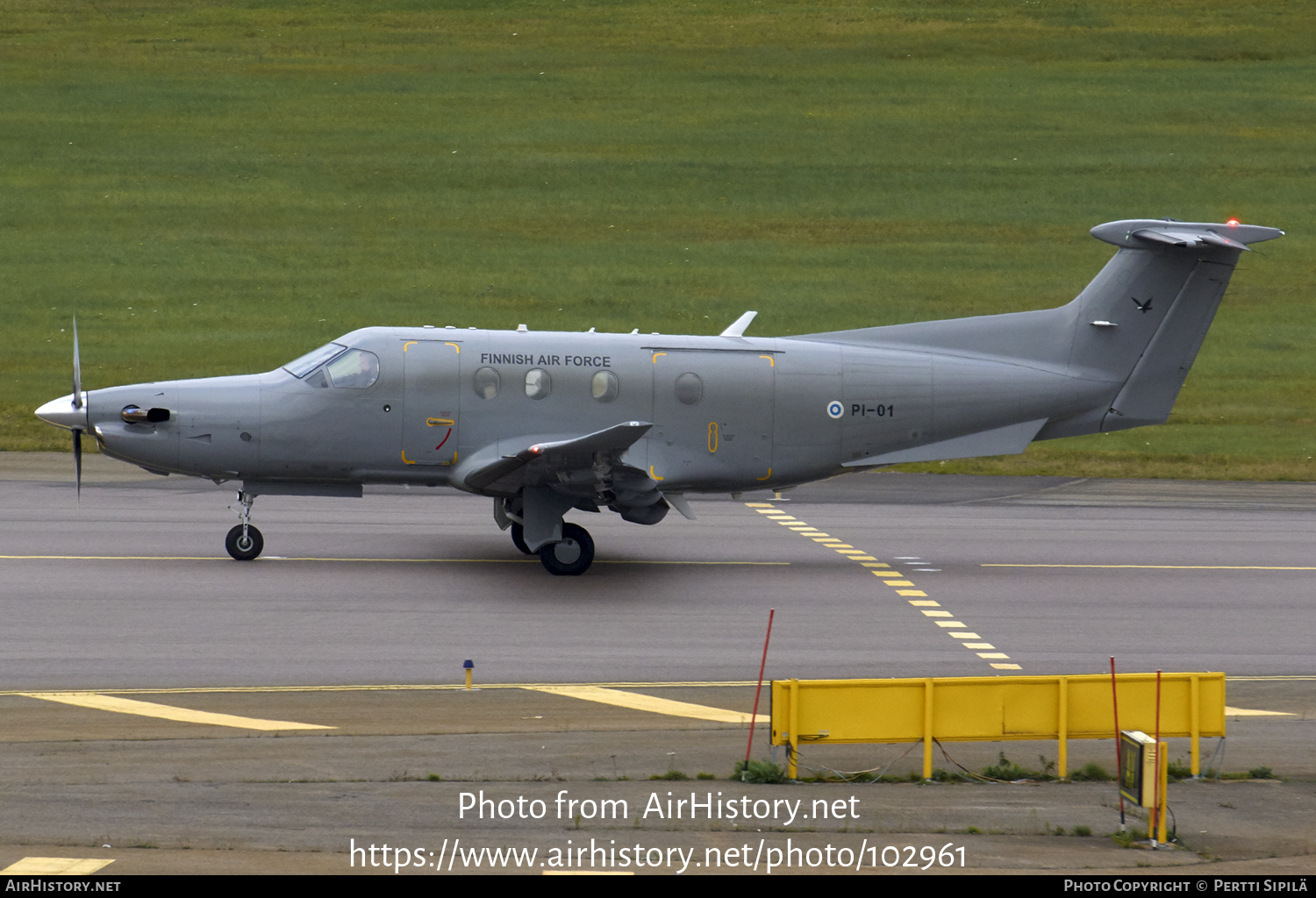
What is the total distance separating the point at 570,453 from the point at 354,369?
12.4 ft

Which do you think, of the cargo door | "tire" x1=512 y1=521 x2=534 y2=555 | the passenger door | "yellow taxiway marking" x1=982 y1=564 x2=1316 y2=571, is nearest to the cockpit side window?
the passenger door

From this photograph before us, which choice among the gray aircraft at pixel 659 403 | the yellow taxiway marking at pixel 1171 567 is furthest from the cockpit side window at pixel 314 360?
the yellow taxiway marking at pixel 1171 567

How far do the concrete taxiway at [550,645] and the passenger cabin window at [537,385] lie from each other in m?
2.55

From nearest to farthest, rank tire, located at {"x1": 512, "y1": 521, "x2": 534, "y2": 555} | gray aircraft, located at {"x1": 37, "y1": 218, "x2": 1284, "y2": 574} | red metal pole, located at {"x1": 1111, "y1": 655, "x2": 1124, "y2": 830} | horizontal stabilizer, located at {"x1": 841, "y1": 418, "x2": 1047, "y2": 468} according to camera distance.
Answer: red metal pole, located at {"x1": 1111, "y1": 655, "x2": 1124, "y2": 830} → gray aircraft, located at {"x1": 37, "y1": 218, "x2": 1284, "y2": 574} → tire, located at {"x1": 512, "y1": 521, "x2": 534, "y2": 555} → horizontal stabilizer, located at {"x1": 841, "y1": 418, "x2": 1047, "y2": 468}

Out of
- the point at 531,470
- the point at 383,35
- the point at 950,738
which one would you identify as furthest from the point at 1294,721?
the point at 383,35

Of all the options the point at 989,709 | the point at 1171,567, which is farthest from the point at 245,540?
the point at 1171,567

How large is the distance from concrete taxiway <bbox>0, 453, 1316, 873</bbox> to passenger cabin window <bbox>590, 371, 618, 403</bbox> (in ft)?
8.28

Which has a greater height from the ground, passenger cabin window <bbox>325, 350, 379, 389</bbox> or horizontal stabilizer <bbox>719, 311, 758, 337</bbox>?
horizontal stabilizer <bbox>719, 311, 758, 337</bbox>

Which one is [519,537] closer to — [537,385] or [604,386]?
[537,385]

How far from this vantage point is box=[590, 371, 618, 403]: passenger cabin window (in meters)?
19.9

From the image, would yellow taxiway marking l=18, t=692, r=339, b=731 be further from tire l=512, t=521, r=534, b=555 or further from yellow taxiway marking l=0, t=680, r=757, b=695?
tire l=512, t=521, r=534, b=555

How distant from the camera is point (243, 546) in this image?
65.3ft

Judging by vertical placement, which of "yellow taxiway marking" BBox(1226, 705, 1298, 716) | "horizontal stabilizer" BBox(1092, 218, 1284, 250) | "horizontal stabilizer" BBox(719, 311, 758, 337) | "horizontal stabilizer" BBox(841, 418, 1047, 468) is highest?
"horizontal stabilizer" BBox(1092, 218, 1284, 250)

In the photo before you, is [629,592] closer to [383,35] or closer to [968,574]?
[968,574]
